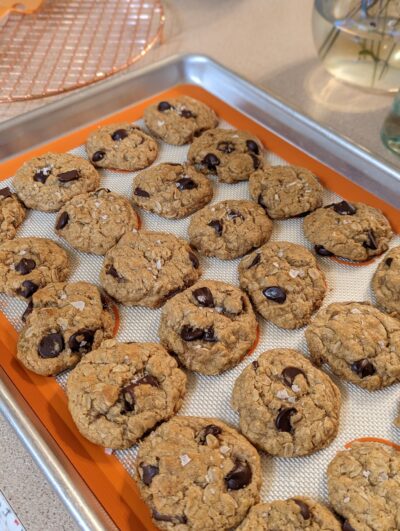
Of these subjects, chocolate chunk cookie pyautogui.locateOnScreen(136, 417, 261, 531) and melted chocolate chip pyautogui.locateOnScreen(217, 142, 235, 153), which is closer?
chocolate chunk cookie pyautogui.locateOnScreen(136, 417, 261, 531)

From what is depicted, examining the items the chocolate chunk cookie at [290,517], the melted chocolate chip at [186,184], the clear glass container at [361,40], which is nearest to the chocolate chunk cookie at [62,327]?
the melted chocolate chip at [186,184]

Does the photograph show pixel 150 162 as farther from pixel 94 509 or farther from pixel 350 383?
pixel 94 509

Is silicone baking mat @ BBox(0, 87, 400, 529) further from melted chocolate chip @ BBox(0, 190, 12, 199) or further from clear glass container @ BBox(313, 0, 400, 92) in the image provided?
clear glass container @ BBox(313, 0, 400, 92)

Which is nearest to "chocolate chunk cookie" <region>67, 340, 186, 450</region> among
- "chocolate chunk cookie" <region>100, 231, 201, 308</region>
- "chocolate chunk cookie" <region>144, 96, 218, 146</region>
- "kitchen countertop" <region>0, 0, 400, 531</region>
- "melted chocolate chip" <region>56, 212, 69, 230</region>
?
"chocolate chunk cookie" <region>100, 231, 201, 308</region>

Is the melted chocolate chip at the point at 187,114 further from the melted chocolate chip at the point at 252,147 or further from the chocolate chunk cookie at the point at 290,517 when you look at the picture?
the chocolate chunk cookie at the point at 290,517

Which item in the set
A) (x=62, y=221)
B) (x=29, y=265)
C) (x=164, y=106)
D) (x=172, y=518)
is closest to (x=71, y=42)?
(x=164, y=106)

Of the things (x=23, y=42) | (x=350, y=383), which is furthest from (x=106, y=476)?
(x=23, y=42)
